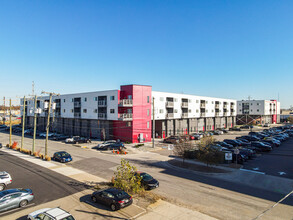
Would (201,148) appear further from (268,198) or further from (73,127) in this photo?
(73,127)

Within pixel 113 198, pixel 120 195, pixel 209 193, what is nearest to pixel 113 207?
pixel 113 198

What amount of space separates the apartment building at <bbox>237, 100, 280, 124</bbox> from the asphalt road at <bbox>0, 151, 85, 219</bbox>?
88754 mm

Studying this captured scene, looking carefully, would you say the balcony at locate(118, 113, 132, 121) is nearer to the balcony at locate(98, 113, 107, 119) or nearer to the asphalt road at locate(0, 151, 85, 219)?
the balcony at locate(98, 113, 107, 119)

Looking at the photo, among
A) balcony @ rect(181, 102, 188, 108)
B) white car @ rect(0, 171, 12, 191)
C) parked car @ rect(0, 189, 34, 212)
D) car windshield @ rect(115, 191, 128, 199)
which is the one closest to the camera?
parked car @ rect(0, 189, 34, 212)

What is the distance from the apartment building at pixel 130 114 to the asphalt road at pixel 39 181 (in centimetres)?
1160

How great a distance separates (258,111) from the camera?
9138 cm

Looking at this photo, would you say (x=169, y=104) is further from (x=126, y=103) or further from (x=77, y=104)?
(x=77, y=104)

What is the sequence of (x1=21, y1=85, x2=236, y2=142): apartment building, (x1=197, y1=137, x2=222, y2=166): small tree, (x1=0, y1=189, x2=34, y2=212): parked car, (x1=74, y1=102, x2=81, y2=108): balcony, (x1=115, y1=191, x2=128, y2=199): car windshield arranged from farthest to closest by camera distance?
(x1=74, y1=102, x2=81, y2=108): balcony < (x1=21, y1=85, x2=236, y2=142): apartment building < (x1=197, y1=137, x2=222, y2=166): small tree < (x1=115, y1=191, x2=128, y2=199): car windshield < (x1=0, y1=189, x2=34, y2=212): parked car

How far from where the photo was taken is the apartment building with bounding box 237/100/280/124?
89938mm

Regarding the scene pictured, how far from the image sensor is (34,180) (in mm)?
19656

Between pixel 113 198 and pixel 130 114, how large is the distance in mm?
29679

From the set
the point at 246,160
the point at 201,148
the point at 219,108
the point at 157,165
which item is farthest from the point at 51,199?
the point at 219,108

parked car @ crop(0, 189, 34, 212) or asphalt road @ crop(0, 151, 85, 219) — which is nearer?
parked car @ crop(0, 189, 34, 212)

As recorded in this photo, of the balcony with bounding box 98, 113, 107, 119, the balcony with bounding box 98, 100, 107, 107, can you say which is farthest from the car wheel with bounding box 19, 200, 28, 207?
the balcony with bounding box 98, 100, 107, 107
